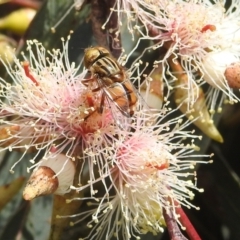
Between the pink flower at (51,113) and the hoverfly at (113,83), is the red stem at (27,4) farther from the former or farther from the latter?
the hoverfly at (113,83)

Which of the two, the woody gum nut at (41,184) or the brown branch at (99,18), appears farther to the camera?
the brown branch at (99,18)

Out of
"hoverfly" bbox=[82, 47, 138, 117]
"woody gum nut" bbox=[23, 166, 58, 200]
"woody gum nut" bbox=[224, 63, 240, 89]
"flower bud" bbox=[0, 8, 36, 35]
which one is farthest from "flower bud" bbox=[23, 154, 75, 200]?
"flower bud" bbox=[0, 8, 36, 35]

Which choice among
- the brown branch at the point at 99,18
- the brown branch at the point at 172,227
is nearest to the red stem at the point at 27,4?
the brown branch at the point at 99,18

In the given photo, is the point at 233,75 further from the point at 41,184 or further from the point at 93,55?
the point at 41,184

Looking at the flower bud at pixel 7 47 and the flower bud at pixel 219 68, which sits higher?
the flower bud at pixel 7 47

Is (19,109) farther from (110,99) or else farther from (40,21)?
(40,21)

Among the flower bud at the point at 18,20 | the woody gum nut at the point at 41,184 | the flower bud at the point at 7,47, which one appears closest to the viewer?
the woody gum nut at the point at 41,184

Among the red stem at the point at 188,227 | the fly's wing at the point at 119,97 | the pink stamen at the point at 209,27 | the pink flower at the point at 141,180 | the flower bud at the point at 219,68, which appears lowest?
the red stem at the point at 188,227

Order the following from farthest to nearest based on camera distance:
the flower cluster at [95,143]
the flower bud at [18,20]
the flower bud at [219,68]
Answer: the flower bud at [18,20]
the flower bud at [219,68]
the flower cluster at [95,143]

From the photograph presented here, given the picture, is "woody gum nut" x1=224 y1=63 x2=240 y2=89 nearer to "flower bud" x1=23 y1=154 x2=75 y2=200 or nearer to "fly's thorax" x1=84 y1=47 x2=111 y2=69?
"fly's thorax" x1=84 y1=47 x2=111 y2=69
